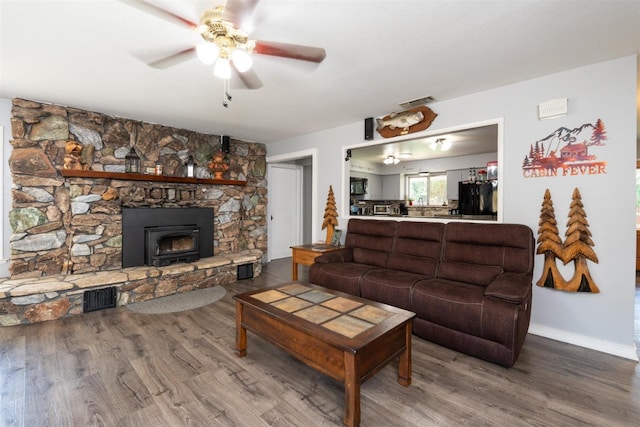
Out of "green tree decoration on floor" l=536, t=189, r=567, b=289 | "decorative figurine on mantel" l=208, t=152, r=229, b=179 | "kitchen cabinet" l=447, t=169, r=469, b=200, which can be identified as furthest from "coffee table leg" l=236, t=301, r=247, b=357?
"kitchen cabinet" l=447, t=169, r=469, b=200

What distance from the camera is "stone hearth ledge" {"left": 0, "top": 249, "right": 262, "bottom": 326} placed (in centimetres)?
289

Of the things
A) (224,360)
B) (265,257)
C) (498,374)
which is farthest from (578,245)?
(265,257)

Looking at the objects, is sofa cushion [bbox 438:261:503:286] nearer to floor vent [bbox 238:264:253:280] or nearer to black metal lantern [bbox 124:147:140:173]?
floor vent [bbox 238:264:253:280]

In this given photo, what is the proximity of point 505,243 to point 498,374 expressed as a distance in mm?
1172

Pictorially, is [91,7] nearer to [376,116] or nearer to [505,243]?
[376,116]

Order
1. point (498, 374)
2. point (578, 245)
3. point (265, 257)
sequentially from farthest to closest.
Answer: point (265, 257), point (578, 245), point (498, 374)

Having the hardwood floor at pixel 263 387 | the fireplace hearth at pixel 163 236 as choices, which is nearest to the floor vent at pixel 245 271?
the fireplace hearth at pixel 163 236

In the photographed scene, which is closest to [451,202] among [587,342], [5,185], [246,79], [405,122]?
[405,122]

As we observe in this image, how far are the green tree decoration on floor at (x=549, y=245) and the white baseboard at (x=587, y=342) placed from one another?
0.42 m

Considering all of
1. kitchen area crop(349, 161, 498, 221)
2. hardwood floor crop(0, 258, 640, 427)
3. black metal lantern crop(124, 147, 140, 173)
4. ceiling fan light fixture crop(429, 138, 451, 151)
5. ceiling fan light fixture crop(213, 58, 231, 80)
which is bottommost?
hardwood floor crop(0, 258, 640, 427)

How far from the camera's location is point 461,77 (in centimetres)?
272

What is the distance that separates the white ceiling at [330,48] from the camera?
5.84ft

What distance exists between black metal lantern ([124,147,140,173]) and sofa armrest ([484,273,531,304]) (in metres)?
4.45

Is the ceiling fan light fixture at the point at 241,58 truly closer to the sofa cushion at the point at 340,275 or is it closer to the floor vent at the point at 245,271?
the sofa cushion at the point at 340,275
